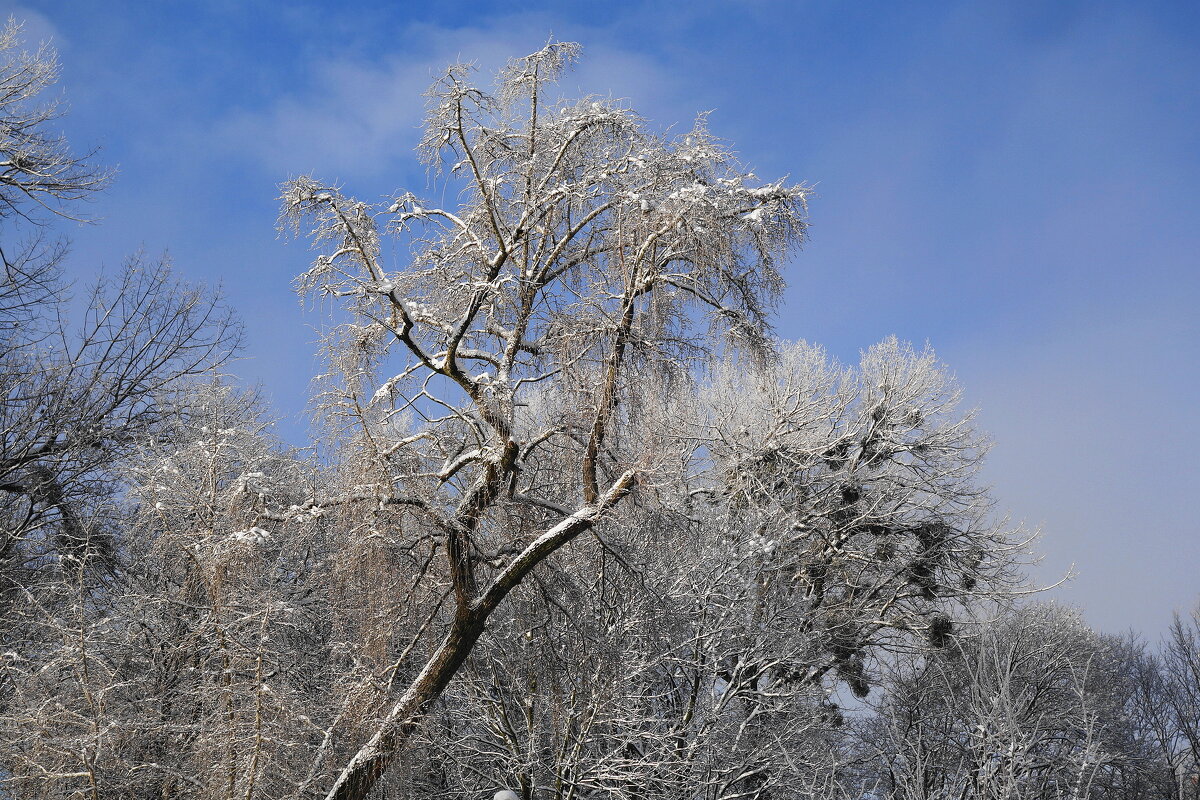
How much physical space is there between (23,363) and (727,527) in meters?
10.5

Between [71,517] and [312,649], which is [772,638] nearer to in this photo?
[312,649]

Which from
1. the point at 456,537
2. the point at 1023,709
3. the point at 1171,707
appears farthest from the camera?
the point at 1171,707

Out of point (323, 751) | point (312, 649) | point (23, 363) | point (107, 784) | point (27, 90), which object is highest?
point (27, 90)

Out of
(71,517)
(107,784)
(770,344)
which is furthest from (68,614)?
(770,344)

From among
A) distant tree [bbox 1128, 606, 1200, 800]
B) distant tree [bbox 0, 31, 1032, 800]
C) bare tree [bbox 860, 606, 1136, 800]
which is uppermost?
distant tree [bbox 1128, 606, 1200, 800]

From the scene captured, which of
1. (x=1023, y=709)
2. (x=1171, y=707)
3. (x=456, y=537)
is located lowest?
(x=456, y=537)

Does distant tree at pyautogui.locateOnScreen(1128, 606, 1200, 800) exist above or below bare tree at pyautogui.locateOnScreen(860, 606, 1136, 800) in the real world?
above

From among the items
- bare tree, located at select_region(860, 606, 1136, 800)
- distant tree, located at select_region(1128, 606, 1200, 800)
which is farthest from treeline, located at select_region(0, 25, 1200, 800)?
distant tree, located at select_region(1128, 606, 1200, 800)

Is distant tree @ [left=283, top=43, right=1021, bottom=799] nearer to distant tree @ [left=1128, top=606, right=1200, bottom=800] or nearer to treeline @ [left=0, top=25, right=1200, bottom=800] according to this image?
treeline @ [left=0, top=25, right=1200, bottom=800]

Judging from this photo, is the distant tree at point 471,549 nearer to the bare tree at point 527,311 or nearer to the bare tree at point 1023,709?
the bare tree at point 527,311

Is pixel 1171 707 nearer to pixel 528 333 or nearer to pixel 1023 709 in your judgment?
pixel 1023 709

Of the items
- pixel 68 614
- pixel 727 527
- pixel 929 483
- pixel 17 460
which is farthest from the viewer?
pixel 929 483

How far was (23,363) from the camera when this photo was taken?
14.6 metres

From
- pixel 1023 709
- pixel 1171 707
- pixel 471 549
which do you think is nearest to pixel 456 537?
pixel 471 549
